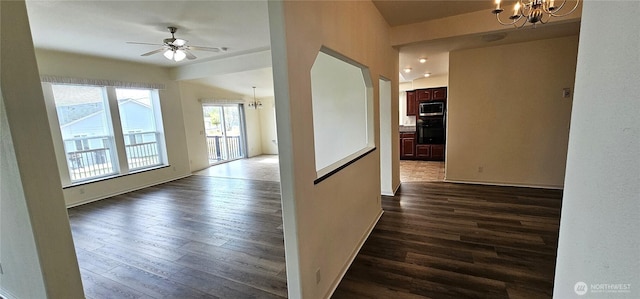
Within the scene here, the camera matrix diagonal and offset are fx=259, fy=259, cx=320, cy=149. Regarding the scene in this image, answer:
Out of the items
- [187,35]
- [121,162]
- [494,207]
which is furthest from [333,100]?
[121,162]

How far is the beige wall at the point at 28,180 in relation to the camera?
142cm

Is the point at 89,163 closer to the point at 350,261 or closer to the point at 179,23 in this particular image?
the point at 179,23

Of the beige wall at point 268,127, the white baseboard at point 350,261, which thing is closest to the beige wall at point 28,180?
the white baseboard at point 350,261

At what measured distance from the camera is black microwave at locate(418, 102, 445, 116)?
7.05 m

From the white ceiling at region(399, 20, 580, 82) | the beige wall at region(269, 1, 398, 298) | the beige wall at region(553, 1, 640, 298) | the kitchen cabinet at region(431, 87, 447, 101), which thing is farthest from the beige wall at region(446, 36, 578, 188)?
the beige wall at region(553, 1, 640, 298)

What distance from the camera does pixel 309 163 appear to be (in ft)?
5.66

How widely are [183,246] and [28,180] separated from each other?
171 cm

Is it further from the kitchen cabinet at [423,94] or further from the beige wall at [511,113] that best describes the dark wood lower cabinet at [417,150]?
the beige wall at [511,113]

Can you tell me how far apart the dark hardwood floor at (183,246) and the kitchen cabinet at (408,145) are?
4.29m

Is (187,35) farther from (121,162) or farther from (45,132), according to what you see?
(121,162)

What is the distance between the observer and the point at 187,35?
12.7ft

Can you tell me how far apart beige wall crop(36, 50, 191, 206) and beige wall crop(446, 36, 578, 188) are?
6250mm

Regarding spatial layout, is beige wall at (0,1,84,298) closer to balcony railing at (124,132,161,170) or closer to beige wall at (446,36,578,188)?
balcony railing at (124,132,161,170)

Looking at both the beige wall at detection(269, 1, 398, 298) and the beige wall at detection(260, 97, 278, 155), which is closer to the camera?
the beige wall at detection(269, 1, 398, 298)
